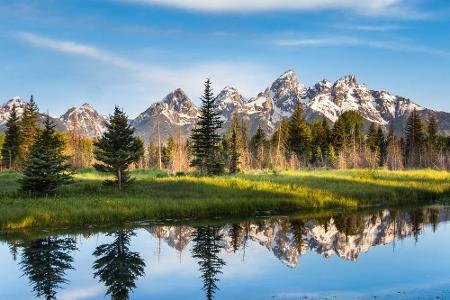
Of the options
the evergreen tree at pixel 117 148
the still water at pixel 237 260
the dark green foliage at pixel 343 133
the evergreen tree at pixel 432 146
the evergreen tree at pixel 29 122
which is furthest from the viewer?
the dark green foliage at pixel 343 133

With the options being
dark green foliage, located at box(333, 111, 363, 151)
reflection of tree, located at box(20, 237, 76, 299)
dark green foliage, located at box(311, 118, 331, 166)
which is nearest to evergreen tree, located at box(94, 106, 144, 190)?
reflection of tree, located at box(20, 237, 76, 299)

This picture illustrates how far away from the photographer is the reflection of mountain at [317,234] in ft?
75.6

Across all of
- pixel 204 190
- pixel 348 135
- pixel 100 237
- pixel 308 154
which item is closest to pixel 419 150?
pixel 348 135

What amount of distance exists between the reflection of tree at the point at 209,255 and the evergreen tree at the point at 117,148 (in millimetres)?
13636

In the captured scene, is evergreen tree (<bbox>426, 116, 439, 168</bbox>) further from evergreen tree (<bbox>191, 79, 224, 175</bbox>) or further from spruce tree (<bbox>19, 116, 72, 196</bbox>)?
spruce tree (<bbox>19, 116, 72, 196</bbox>)

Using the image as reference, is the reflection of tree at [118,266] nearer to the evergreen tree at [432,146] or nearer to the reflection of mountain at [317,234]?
the reflection of mountain at [317,234]

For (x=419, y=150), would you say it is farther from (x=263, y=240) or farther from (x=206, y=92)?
(x=263, y=240)

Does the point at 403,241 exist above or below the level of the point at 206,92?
below

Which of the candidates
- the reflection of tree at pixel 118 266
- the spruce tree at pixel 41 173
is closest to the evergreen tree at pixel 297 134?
the spruce tree at pixel 41 173

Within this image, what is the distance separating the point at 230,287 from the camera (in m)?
16.8

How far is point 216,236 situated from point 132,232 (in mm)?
4760

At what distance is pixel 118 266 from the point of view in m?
19.8

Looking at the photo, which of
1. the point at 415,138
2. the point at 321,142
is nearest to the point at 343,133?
the point at 321,142

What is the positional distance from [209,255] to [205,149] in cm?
3477
